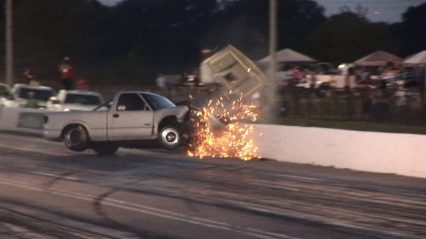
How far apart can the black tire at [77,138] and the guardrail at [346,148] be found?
459 centimetres

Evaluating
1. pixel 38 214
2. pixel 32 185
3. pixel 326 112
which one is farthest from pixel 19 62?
pixel 38 214

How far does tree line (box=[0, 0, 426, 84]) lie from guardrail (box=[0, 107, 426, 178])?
4298cm

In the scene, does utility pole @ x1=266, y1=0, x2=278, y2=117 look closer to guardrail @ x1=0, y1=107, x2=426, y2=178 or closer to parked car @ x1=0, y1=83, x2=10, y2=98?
guardrail @ x1=0, y1=107, x2=426, y2=178

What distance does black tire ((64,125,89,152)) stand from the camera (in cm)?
2619

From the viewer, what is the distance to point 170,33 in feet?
331

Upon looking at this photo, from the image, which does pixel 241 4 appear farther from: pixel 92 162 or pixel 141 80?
pixel 92 162

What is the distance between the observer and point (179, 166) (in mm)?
22344

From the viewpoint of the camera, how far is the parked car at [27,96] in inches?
1439

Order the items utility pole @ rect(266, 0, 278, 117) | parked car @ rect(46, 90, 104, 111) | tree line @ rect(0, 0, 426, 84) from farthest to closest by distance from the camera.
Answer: tree line @ rect(0, 0, 426, 84) → parked car @ rect(46, 90, 104, 111) → utility pole @ rect(266, 0, 278, 117)

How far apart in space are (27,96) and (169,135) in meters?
13.1

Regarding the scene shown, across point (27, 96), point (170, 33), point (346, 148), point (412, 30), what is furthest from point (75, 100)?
point (412, 30)

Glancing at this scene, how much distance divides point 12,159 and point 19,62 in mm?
43871

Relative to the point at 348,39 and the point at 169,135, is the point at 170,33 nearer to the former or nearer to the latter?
the point at 348,39

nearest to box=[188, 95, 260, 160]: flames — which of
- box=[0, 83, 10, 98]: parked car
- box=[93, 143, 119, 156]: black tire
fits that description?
box=[93, 143, 119, 156]: black tire
